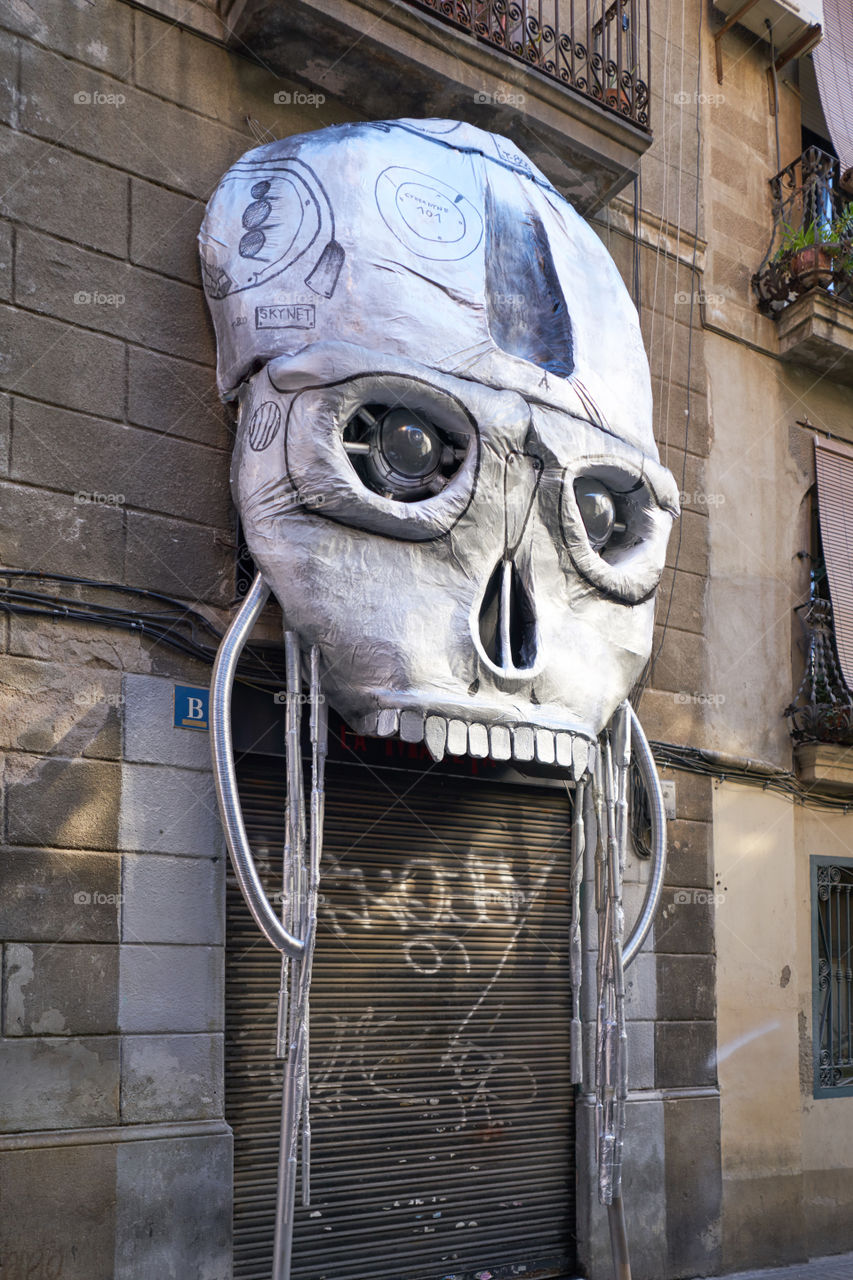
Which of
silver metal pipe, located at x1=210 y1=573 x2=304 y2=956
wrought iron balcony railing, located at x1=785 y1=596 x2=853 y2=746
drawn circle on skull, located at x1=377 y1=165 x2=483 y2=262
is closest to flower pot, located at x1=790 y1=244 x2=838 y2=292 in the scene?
wrought iron balcony railing, located at x1=785 y1=596 x2=853 y2=746

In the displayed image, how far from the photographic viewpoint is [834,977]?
30.5 feet

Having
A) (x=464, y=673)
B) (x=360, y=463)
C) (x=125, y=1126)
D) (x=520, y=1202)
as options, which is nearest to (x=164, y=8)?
(x=360, y=463)

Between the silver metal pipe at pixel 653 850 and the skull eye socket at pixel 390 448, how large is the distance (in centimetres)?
191

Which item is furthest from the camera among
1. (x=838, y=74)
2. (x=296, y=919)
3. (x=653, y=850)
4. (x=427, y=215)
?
(x=838, y=74)

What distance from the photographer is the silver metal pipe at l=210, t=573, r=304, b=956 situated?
18.0ft

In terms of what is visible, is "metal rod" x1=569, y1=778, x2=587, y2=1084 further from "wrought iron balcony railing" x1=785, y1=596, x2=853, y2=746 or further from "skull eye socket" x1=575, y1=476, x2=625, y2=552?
"wrought iron balcony railing" x1=785, y1=596, x2=853, y2=746

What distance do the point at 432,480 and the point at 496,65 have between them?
2950mm

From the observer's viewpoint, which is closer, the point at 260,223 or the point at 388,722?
the point at 388,722

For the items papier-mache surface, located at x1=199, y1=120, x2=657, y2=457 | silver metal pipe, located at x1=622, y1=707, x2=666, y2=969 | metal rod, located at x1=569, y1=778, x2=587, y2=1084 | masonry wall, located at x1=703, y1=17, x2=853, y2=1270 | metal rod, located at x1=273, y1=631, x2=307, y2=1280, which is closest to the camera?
metal rod, located at x1=273, y1=631, x2=307, y2=1280

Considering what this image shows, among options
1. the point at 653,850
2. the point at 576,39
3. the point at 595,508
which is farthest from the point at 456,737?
the point at 576,39

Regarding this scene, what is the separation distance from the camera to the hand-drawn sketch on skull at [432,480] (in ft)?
19.0

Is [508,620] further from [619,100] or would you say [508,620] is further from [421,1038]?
[619,100]

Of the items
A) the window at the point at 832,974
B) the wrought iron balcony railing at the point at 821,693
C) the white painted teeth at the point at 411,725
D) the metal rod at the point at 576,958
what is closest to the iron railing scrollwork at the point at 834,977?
the window at the point at 832,974

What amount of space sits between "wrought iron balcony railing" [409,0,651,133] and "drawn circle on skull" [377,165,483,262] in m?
1.38
